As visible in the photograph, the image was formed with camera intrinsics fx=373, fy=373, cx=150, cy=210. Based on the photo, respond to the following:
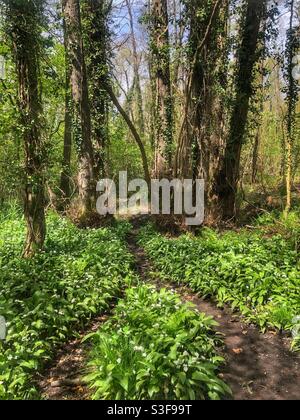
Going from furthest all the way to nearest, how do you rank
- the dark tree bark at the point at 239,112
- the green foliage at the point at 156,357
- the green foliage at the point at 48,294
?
1. the dark tree bark at the point at 239,112
2. the green foliage at the point at 48,294
3. the green foliage at the point at 156,357

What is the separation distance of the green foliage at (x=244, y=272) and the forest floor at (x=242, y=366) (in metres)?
0.30

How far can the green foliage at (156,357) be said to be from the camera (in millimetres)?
3480

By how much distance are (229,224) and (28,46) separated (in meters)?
6.62

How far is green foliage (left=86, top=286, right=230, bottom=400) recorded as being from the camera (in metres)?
3.48

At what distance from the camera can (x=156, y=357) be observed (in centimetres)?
364

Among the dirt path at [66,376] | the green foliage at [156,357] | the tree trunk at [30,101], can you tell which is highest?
the tree trunk at [30,101]

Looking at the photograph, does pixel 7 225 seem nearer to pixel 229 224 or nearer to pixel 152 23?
pixel 229 224

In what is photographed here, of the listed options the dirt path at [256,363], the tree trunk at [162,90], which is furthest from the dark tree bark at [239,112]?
the dirt path at [256,363]

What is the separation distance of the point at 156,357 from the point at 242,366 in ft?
3.99

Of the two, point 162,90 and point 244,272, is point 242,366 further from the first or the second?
point 162,90

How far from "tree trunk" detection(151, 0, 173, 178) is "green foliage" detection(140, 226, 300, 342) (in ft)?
13.5

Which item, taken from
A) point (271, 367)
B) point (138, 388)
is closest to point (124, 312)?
point (138, 388)

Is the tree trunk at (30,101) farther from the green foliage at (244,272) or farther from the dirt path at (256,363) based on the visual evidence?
the dirt path at (256,363)

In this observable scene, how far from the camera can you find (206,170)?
1018 cm
